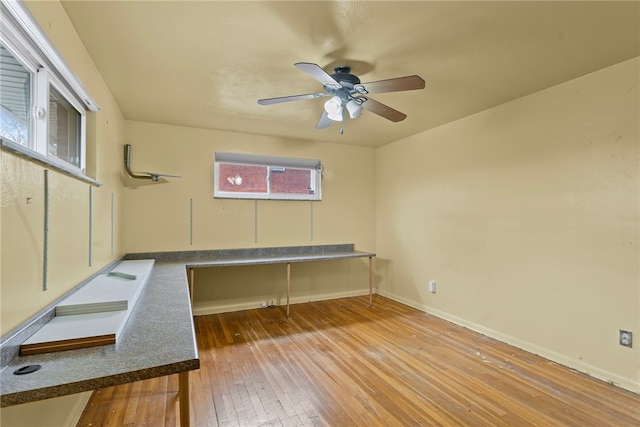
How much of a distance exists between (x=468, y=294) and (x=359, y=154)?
8.43 feet

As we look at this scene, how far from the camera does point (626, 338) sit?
223cm

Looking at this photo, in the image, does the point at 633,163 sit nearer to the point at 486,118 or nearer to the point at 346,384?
the point at 486,118

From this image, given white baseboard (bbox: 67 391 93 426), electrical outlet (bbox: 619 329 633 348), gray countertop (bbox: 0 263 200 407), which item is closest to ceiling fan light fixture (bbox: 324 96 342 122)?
gray countertop (bbox: 0 263 200 407)

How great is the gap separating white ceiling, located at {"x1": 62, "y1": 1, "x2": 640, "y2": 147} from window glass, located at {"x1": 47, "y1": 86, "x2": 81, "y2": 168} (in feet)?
1.44

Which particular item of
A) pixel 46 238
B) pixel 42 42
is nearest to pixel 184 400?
pixel 46 238

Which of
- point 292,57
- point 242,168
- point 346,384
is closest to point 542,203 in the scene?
point 346,384

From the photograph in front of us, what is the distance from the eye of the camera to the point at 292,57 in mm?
2150

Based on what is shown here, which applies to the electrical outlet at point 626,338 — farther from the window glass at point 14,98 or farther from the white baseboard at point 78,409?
the window glass at point 14,98

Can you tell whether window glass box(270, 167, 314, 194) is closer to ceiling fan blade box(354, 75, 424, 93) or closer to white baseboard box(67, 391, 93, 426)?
ceiling fan blade box(354, 75, 424, 93)

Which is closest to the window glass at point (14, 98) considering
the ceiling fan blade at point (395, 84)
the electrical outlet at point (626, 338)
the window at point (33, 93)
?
the window at point (33, 93)

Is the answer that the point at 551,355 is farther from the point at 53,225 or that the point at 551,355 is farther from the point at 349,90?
the point at 53,225

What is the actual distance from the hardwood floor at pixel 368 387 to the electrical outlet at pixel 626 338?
1.09 ft

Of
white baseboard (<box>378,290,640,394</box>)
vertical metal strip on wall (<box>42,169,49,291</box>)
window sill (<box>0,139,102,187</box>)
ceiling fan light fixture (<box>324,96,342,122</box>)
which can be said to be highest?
ceiling fan light fixture (<box>324,96,342,122</box>)

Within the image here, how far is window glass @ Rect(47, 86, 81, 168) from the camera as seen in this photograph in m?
1.75
